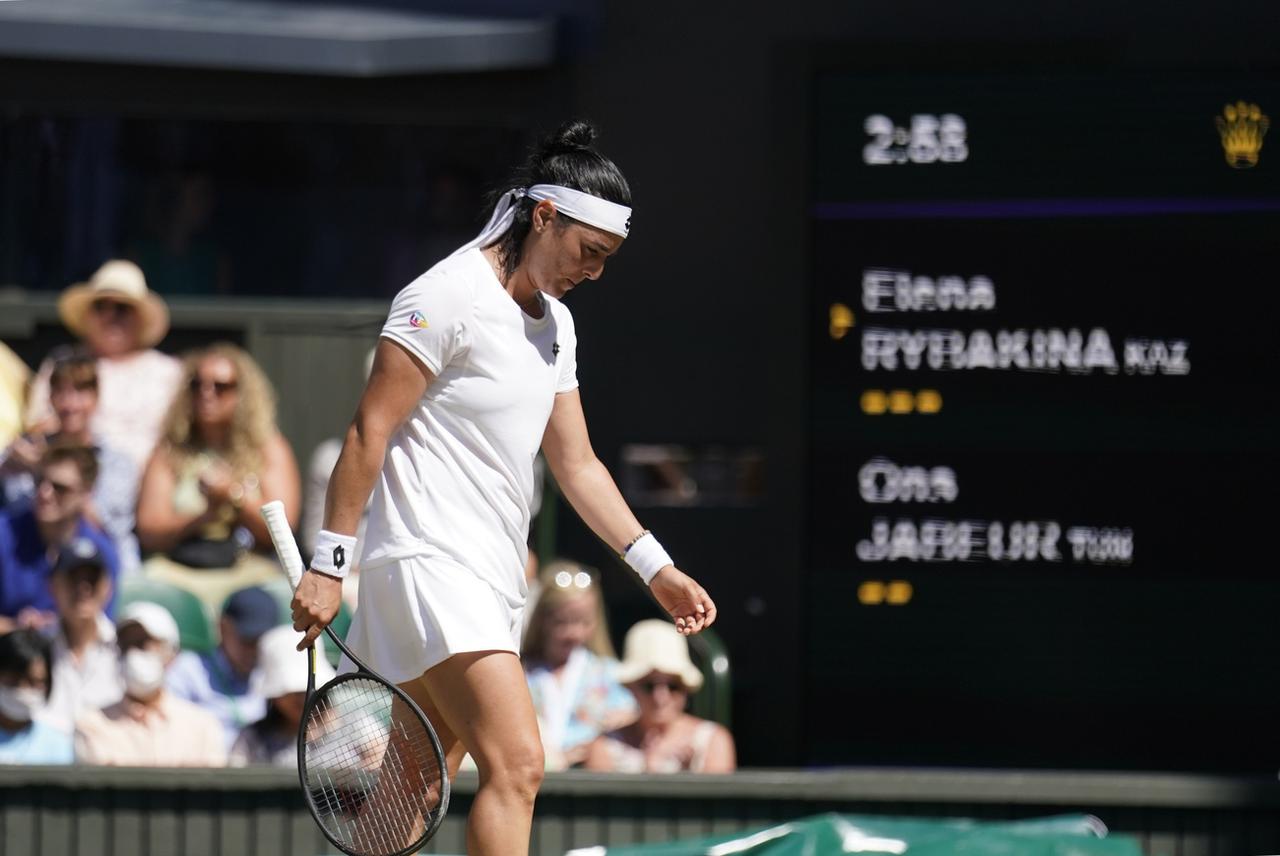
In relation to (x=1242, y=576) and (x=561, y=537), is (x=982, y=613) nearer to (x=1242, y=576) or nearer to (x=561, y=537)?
(x=1242, y=576)

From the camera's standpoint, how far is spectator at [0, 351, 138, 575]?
6844 mm

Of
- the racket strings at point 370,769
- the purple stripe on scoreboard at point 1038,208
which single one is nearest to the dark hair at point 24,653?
the racket strings at point 370,769

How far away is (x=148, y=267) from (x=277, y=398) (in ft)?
2.46

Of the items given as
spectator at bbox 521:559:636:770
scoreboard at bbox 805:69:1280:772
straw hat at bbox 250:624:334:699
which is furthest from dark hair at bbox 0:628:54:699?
scoreboard at bbox 805:69:1280:772

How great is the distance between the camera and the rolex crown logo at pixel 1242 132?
6.61 meters

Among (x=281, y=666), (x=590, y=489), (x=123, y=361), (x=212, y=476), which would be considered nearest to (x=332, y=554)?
(x=590, y=489)

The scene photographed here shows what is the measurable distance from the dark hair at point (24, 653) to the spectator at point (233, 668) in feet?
1.15

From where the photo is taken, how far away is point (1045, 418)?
6754 mm

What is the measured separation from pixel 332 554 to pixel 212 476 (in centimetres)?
344

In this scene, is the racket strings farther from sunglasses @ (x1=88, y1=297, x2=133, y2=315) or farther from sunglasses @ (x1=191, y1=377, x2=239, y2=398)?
sunglasses @ (x1=88, y1=297, x2=133, y2=315)

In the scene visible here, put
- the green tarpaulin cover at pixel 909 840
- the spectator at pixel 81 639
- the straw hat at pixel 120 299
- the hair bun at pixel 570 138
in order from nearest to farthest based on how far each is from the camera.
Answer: the hair bun at pixel 570 138
the green tarpaulin cover at pixel 909 840
the spectator at pixel 81 639
the straw hat at pixel 120 299

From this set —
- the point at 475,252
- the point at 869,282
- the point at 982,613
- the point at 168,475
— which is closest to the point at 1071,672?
the point at 982,613

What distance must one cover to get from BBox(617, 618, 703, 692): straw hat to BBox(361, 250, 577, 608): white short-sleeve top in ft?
8.51

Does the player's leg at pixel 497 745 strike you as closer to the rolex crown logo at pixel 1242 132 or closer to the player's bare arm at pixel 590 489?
the player's bare arm at pixel 590 489
